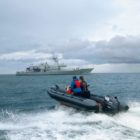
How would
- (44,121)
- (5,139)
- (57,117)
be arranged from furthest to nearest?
(57,117) → (44,121) → (5,139)

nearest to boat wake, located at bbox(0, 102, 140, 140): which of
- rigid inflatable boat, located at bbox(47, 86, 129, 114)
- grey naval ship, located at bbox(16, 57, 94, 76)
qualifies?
rigid inflatable boat, located at bbox(47, 86, 129, 114)

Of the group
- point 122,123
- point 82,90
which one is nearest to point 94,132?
point 122,123

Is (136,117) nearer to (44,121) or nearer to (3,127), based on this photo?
(44,121)

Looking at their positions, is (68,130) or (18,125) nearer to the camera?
(68,130)

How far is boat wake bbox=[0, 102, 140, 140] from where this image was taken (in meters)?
7.57

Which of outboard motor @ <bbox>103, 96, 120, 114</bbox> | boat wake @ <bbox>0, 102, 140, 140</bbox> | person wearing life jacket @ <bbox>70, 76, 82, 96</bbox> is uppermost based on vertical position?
person wearing life jacket @ <bbox>70, 76, 82, 96</bbox>

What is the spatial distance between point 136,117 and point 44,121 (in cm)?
366

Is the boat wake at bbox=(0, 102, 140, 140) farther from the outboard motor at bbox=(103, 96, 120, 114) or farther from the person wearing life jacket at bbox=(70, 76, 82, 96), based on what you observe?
the person wearing life jacket at bbox=(70, 76, 82, 96)

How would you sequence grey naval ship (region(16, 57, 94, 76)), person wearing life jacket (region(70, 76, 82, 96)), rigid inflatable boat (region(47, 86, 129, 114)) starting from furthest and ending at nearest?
grey naval ship (region(16, 57, 94, 76)), person wearing life jacket (region(70, 76, 82, 96)), rigid inflatable boat (region(47, 86, 129, 114))

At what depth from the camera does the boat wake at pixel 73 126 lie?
24.8ft

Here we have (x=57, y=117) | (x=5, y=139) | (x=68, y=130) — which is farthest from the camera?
(x=57, y=117)

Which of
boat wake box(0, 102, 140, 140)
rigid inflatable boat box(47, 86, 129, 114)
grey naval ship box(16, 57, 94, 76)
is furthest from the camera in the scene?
grey naval ship box(16, 57, 94, 76)

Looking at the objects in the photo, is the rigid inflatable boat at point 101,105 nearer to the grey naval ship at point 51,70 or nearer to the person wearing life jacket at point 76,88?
the person wearing life jacket at point 76,88

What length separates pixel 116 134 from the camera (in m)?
7.68
